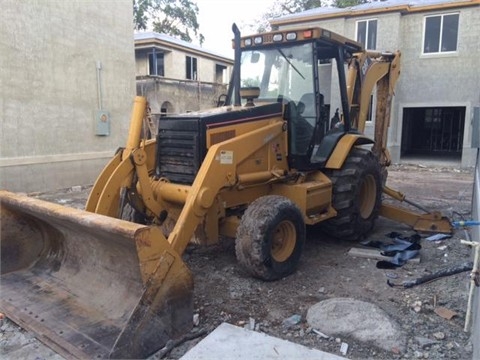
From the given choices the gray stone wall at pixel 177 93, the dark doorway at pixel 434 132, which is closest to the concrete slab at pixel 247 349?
the gray stone wall at pixel 177 93

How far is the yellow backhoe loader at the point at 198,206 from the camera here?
3260 millimetres

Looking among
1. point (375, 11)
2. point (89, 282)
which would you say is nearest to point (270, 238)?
point (89, 282)

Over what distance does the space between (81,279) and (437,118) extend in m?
20.0

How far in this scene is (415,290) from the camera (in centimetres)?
425

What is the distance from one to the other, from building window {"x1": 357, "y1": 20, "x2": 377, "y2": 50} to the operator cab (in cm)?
1177

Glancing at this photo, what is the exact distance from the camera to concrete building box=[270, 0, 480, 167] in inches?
593

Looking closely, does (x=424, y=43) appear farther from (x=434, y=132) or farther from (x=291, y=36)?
(x=291, y=36)

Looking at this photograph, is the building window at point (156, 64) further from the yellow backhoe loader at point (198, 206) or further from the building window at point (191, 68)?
the yellow backhoe loader at point (198, 206)

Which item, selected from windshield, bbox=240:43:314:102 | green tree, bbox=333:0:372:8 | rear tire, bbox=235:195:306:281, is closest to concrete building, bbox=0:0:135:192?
windshield, bbox=240:43:314:102

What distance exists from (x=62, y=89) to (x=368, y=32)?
38.0 feet

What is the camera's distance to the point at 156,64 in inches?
894

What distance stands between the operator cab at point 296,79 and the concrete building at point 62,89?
6.39 meters

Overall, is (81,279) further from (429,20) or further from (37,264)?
(429,20)

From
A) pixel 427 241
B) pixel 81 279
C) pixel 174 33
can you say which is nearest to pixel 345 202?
pixel 427 241
